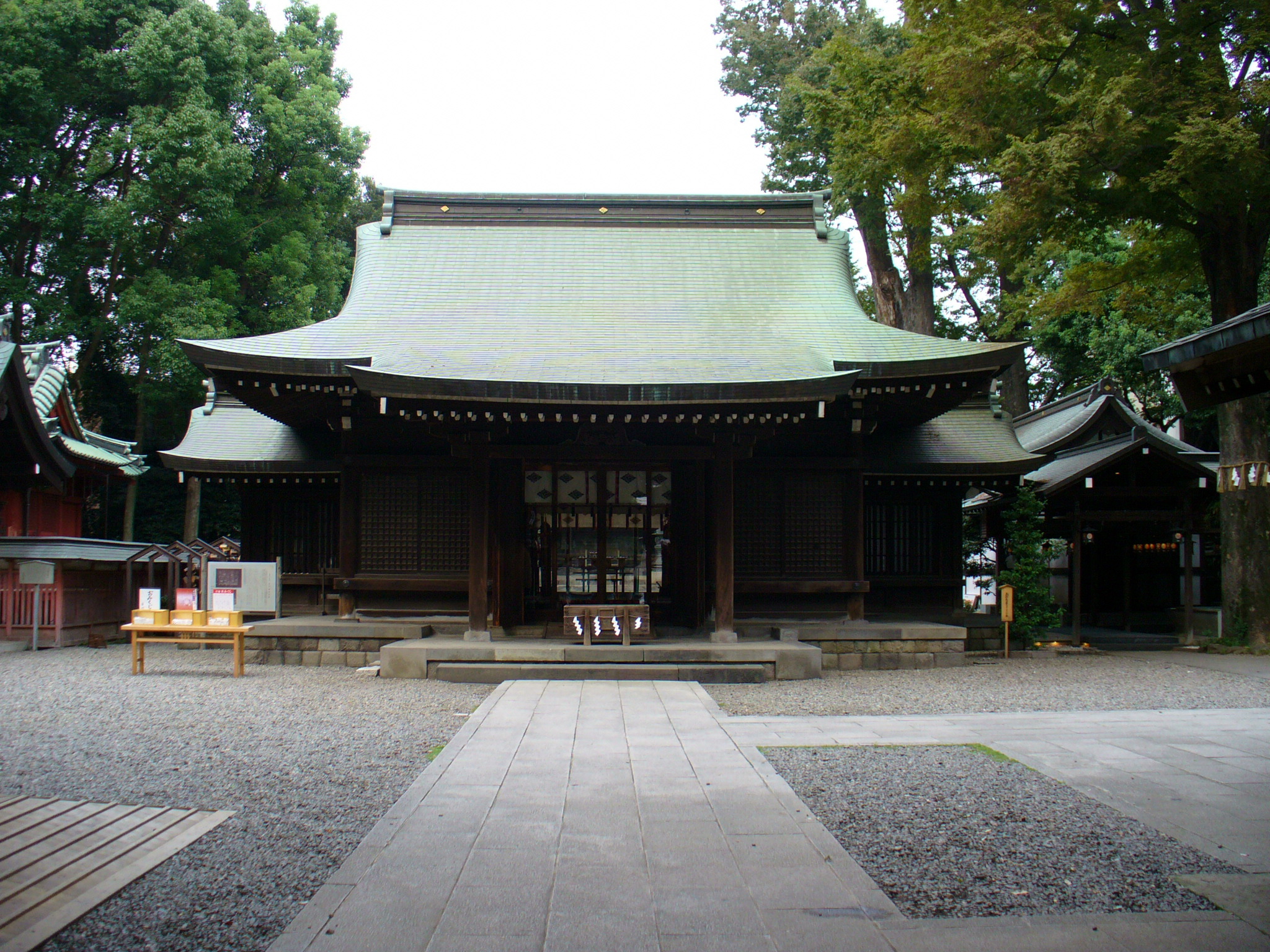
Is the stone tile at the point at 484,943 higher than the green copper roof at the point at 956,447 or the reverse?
the reverse

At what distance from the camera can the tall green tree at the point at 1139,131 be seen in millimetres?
11070

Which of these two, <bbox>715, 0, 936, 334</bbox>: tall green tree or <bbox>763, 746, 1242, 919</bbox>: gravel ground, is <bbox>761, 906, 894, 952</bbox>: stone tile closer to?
<bbox>763, 746, 1242, 919</bbox>: gravel ground

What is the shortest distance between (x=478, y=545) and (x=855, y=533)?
192 inches

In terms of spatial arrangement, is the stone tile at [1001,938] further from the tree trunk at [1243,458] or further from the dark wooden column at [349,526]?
the tree trunk at [1243,458]

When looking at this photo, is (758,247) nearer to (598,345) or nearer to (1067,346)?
(598,345)

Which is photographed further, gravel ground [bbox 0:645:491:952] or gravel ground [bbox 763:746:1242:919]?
gravel ground [bbox 763:746:1242:919]

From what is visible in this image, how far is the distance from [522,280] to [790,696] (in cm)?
793

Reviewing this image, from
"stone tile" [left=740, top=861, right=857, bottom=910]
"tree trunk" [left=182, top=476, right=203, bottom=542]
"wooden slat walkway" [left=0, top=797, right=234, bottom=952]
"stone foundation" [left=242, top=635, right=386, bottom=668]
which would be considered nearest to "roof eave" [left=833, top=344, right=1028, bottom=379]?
"stone foundation" [left=242, top=635, right=386, bottom=668]

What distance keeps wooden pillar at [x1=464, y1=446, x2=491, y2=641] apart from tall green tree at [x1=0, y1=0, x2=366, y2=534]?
13.6 m

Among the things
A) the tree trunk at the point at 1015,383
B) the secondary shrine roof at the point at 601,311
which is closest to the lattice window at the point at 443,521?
the secondary shrine roof at the point at 601,311

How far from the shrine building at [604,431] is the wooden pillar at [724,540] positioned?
3 centimetres

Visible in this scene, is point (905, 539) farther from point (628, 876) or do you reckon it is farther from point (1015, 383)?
point (1015, 383)

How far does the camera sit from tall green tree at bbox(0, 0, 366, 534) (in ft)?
65.2

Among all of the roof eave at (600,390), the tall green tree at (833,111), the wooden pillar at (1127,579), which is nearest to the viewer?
the roof eave at (600,390)
